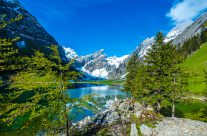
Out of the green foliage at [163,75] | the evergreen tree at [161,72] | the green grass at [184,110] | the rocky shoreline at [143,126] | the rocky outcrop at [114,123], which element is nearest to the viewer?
the rocky shoreline at [143,126]

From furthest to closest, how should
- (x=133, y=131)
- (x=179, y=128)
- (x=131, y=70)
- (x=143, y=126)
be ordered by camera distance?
1. (x=131, y=70)
2. (x=133, y=131)
3. (x=143, y=126)
4. (x=179, y=128)

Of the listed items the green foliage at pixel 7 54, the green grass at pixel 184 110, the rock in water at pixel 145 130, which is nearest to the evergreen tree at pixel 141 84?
the green grass at pixel 184 110

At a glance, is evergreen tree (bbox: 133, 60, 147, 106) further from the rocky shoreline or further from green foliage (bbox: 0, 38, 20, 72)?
green foliage (bbox: 0, 38, 20, 72)

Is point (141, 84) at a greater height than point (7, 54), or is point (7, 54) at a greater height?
point (7, 54)

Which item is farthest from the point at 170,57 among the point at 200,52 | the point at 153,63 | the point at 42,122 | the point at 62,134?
the point at 200,52

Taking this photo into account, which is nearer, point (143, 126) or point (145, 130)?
point (145, 130)

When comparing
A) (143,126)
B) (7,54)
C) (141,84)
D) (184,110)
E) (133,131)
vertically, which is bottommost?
(184,110)

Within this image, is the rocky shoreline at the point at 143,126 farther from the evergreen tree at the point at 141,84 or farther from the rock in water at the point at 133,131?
the evergreen tree at the point at 141,84

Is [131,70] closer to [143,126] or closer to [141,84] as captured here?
[141,84]

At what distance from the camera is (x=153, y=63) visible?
5234 centimetres

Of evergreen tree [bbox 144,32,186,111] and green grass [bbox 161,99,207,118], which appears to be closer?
evergreen tree [bbox 144,32,186,111]

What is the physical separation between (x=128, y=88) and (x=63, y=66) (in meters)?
66.0

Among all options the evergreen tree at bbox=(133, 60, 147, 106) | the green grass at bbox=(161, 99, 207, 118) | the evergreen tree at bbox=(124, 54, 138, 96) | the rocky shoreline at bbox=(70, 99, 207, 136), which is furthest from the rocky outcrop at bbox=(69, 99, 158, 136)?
the evergreen tree at bbox=(124, 54, 138, 96)

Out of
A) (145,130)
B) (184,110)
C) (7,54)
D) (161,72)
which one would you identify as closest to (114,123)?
(145,130)
